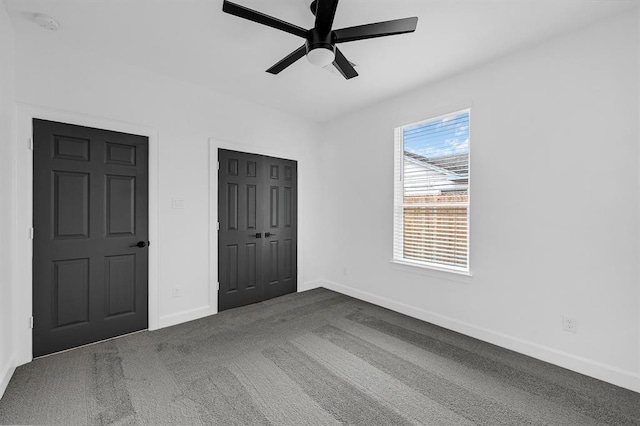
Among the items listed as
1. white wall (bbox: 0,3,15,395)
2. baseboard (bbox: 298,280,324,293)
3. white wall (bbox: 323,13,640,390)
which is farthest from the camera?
baseboard (bbox: 298,280,324,293)

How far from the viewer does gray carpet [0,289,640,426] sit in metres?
1.79

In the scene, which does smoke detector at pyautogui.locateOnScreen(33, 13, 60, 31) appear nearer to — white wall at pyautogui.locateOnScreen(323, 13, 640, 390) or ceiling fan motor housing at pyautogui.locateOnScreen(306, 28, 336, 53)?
ceiling fan motor housing at pyautogui.locateOnScreen(306, 28, 336, 53)

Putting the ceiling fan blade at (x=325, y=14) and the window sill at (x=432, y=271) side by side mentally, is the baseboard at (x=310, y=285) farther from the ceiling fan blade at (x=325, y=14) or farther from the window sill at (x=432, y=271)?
the ceiling fan blade at (x=325, y=14)

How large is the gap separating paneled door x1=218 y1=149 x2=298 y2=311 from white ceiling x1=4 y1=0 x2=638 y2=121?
109cm

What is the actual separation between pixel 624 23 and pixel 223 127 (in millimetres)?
3812

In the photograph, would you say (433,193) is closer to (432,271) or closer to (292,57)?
(432,271)

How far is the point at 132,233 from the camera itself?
115 inches

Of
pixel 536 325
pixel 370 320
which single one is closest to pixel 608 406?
pixel 536 325

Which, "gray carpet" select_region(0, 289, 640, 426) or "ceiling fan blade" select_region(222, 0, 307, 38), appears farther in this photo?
"gray carpet" select_region(0, 289, 640, 426)

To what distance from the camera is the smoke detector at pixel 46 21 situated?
2158 millimetres

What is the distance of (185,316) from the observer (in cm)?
326

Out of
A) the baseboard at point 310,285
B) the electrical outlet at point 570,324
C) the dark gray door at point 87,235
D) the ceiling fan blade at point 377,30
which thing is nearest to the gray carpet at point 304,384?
the dark gray door at point 87,235

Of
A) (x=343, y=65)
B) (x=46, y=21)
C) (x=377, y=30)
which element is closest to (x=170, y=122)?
(x=46, y=21)

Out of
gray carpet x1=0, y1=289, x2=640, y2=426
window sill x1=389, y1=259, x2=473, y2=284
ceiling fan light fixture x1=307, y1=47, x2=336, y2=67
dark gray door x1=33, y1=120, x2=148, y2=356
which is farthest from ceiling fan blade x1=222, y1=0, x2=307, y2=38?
window sill x1=389, y1=259, x2=473, y2=284
